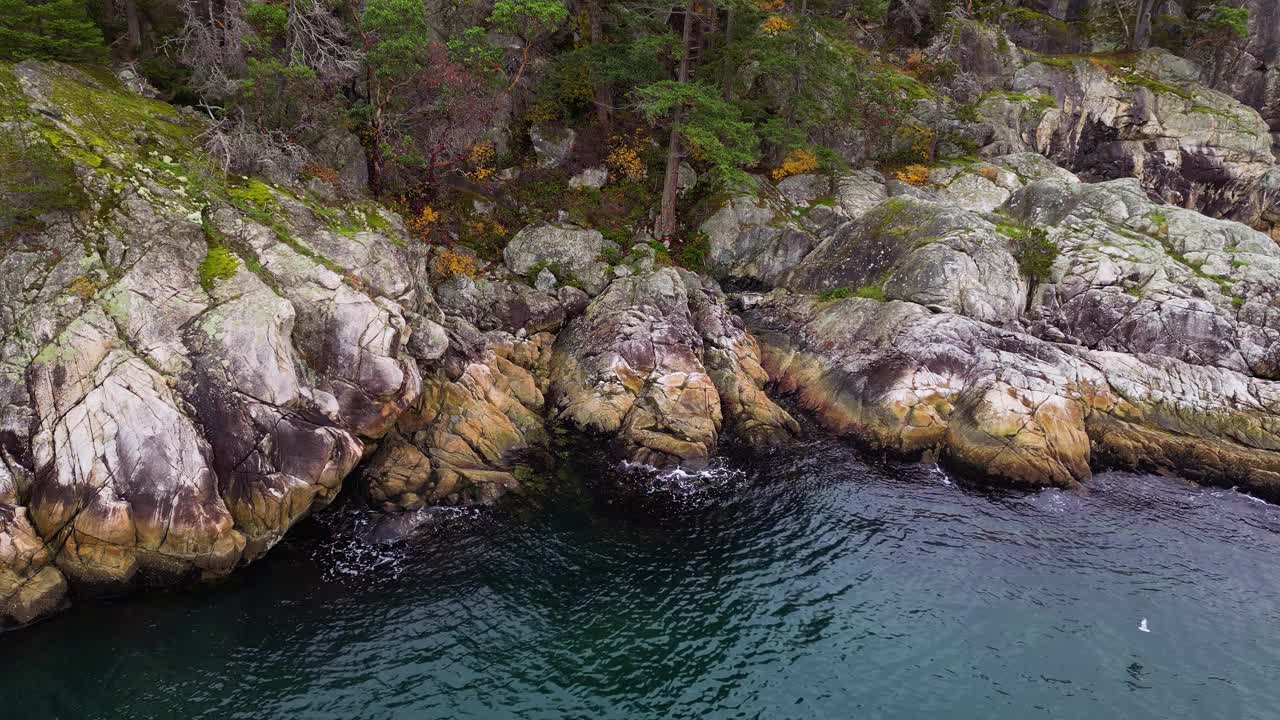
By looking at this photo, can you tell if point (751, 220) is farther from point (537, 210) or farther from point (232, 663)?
point (232, 663)

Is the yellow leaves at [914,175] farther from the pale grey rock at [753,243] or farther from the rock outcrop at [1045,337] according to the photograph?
the pale grey rock at [753,243]

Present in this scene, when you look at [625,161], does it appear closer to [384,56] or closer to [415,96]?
[415,96]

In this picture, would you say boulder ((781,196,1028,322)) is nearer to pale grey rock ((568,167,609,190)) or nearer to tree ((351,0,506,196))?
pale grey rock ((568,167,609,190))

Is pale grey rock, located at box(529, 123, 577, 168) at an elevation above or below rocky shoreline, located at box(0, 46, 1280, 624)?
above

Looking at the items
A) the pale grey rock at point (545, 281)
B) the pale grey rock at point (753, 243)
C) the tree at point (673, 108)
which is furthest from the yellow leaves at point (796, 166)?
the pale grey rock at point (545, 281)

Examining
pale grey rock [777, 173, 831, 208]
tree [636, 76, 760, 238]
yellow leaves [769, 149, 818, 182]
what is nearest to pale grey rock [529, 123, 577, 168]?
tree [636, 76, 760, 238]

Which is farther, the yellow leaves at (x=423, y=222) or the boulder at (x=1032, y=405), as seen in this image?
the yellow leaves at (x=423, y=222)

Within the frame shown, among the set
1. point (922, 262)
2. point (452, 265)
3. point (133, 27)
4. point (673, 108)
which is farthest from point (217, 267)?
point (922, 262)
